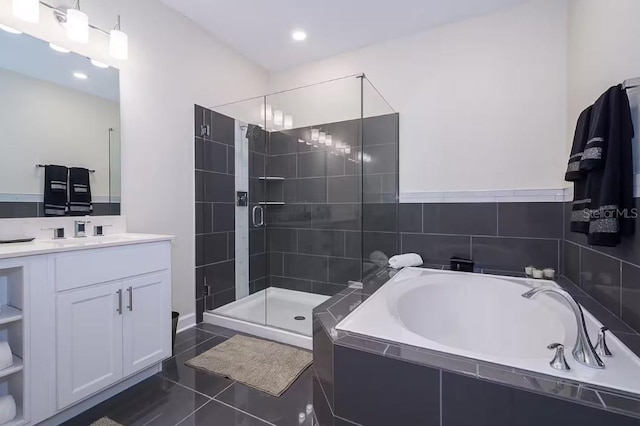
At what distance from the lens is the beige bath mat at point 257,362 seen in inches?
71.7

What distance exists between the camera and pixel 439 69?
2688mm

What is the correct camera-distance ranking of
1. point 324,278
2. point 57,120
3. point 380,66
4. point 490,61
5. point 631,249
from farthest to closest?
point 324,278
point 380,66
point 490,61
point 57,120
point 631,249

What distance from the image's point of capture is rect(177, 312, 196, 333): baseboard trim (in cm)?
255

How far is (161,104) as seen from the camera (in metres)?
2.39

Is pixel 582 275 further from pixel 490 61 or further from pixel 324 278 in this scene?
pixel 324 278

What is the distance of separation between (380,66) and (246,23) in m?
1.33

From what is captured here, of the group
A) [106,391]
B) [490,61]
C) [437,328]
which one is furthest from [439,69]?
[106,391]

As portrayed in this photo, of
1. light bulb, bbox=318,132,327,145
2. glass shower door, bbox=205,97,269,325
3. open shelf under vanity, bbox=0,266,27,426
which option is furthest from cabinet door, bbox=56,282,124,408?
light bulb, bbox=318,132,327,145

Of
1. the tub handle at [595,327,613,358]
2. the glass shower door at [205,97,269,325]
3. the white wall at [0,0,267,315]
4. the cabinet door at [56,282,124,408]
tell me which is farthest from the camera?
the glass shower door at [205,97,269,325]

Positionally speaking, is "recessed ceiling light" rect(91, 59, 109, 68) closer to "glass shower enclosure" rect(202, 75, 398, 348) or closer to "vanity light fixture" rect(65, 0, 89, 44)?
"vanity light fixture" rect(65, 0, 89, 44)

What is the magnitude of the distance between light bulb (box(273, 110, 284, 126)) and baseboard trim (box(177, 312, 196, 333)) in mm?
2087

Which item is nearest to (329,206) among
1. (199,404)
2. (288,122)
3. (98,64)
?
(288,122)

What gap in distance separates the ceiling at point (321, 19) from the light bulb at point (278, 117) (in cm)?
64

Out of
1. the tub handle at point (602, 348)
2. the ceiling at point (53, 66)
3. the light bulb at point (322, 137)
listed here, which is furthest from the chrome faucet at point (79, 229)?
the tub handle at point (602, 348)
